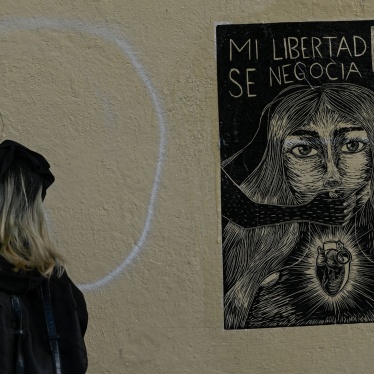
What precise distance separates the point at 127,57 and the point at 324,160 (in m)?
1.24

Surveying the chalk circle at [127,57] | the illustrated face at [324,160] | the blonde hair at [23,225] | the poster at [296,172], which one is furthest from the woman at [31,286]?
the illustrated face at [324,160]

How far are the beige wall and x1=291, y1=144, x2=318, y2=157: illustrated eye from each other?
0.45 meters

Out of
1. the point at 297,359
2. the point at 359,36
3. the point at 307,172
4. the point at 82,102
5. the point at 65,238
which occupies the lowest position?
the point at 297,359

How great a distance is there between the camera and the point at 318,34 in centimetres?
450

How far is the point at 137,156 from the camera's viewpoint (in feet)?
14.5

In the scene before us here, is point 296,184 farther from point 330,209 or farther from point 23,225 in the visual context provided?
point 23,225

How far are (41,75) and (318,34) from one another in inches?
61.3

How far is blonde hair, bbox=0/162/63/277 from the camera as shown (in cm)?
294

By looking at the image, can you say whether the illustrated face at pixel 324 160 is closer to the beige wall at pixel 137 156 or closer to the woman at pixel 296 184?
the woman at pixel 296 184

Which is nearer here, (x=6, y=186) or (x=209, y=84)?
(x=6, y=186)

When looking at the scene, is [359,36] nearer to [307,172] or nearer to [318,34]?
[318,34]

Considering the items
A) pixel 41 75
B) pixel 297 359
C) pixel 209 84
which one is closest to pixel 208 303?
pixel 297 359

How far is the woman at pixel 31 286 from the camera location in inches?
114

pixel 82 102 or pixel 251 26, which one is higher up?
pixel 251 26
